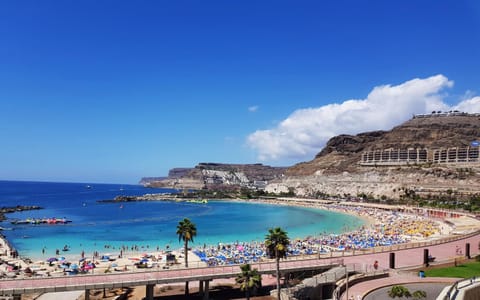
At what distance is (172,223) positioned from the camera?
87.2m

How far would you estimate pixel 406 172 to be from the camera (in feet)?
438

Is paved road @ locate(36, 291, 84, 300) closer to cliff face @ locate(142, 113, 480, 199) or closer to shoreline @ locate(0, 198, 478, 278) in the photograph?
shoreline @ locate(0, 198, 478, 278)

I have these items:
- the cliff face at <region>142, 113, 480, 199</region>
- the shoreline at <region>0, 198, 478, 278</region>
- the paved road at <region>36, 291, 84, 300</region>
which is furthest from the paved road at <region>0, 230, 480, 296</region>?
the cliff face at <region>142, 113, 480, 199</region>

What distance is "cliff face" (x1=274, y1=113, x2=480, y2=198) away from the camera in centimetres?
12050

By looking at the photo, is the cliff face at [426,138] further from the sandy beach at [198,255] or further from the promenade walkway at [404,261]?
the promenade walkway at [404,261]

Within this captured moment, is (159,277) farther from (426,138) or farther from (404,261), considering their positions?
(426,138)

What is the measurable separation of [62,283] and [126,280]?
3.95m

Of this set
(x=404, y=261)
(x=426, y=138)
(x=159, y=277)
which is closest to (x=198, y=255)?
(x=159, y=277)

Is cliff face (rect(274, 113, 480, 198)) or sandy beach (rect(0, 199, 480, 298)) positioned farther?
cliff face (rect(274, 113, 480, 198))

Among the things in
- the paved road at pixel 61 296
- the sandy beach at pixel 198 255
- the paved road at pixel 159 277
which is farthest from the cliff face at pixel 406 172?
the paved road at pixel 61 296

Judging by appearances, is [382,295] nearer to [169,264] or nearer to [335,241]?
[169,264]

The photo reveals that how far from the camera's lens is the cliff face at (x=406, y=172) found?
120500 mm

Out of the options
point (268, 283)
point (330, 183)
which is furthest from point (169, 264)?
point (330, 183)

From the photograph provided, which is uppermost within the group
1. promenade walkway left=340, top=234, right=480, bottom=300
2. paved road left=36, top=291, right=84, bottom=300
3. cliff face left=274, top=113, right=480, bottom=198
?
cliff face left=274, top=113, right=480, bottom=198
